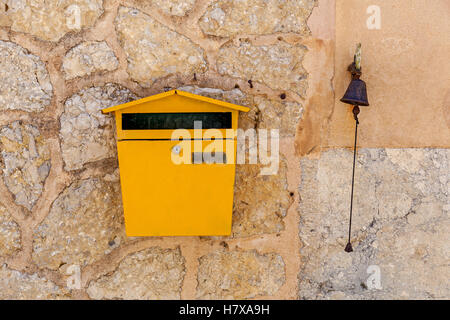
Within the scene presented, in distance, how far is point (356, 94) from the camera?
1.89 meters

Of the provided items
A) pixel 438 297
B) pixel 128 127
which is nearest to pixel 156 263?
pixel 128 127

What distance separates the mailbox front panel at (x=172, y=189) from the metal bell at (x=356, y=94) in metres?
0.62

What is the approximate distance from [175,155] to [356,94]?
924 millimetres

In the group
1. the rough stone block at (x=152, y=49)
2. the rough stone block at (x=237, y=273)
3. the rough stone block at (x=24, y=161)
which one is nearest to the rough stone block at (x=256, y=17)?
the rough stone block at (x=152, y=49)

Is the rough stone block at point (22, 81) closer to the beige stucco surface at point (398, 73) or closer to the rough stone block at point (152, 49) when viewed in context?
the rough stone block at point (152, 49)

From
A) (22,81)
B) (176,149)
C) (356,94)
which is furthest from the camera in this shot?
(22,81)

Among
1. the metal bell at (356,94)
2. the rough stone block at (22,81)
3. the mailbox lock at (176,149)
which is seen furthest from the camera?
the rough stone block at (22,81)

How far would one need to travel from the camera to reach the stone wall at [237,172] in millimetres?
2002

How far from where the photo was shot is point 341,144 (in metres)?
2.06

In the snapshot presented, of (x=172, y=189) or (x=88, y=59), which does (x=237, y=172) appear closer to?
(x=172, y=189)

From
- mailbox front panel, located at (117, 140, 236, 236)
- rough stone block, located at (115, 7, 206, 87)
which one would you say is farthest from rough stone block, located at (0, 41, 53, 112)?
mailbox front panel, located at (117, 140, 236, 236)

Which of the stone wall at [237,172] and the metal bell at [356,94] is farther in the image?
the stone wall at [237,172]

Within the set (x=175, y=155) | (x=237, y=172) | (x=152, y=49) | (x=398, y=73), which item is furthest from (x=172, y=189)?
(x=398, y=73)

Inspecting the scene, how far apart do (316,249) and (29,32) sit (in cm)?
188
